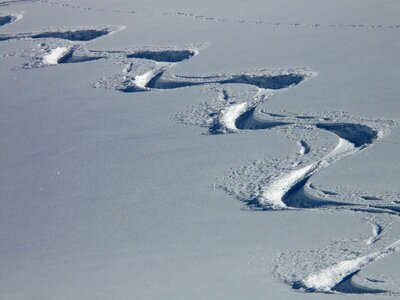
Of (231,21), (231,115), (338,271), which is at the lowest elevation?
(338,271)

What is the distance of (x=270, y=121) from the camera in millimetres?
4957

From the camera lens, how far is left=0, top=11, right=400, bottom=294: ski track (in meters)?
3.45

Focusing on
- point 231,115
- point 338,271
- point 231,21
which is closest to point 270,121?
point 231,115

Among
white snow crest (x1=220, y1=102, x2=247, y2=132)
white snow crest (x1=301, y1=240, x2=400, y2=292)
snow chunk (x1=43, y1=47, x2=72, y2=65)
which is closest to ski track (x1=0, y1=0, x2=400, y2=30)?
snow chunk (x1=43, y1=47, x2=72, y2=65)

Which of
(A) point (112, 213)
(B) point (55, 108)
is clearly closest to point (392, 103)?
(A) point (112, 213)

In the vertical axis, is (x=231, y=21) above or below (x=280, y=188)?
above

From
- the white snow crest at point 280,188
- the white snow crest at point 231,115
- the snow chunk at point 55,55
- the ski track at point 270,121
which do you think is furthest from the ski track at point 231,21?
the white snow crest at point 280,188

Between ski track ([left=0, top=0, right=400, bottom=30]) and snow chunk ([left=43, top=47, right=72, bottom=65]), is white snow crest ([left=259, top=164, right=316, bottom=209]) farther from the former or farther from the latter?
snow chunk ([left=43, top=47, right=72, bottom=65])

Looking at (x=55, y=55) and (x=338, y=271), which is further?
(x=55, y=55)

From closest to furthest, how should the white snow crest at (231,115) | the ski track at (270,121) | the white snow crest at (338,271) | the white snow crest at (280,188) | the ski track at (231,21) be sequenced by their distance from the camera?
the white snow crest at (338,271) < the ski track at (270,121) < the white snow crest at (280,188) < the white snow crest at (231,115) < the ski track at (231,21)

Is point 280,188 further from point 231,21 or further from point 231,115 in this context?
point 231,21

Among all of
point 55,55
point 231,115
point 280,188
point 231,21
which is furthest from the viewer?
point 231,21

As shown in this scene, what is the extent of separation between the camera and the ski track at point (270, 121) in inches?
136

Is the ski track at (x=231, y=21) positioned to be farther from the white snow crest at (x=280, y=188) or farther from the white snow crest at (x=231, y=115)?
the white snow crest at (x=280, y=188)
